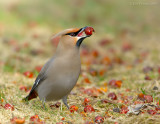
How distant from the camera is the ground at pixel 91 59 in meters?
4.22

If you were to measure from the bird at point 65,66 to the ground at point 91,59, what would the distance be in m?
0.28

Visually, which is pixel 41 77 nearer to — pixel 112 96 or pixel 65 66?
pixel 65 66

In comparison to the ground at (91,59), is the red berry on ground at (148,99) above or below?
below

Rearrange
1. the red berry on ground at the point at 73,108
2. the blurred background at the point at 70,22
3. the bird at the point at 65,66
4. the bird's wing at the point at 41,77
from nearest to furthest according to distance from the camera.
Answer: the bird at the point at 65,66 → the red berry on ground at the point at 73,108 → the bird's wing at the point at 41,77 → the blurred background at the point at 70,22

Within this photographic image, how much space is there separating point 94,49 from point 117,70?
2.15 m

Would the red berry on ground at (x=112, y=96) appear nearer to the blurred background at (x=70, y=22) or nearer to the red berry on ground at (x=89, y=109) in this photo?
the red berry on ground at (x=89, y=109)

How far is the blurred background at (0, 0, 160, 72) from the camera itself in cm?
954

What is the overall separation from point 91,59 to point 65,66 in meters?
4.13

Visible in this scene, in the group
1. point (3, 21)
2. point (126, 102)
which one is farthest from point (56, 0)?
point (126, 102)

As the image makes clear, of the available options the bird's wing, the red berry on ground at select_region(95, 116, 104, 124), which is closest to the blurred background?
the bird's wing

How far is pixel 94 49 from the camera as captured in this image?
30.7ft

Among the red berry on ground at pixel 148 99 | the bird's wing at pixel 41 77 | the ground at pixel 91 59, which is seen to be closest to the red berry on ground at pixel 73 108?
the ground at pixel 91 59

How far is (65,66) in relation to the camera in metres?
4.36

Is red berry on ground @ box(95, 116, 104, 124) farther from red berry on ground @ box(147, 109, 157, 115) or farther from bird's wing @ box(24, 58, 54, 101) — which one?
bird's wing @ box(24, 58, 54, 101)
